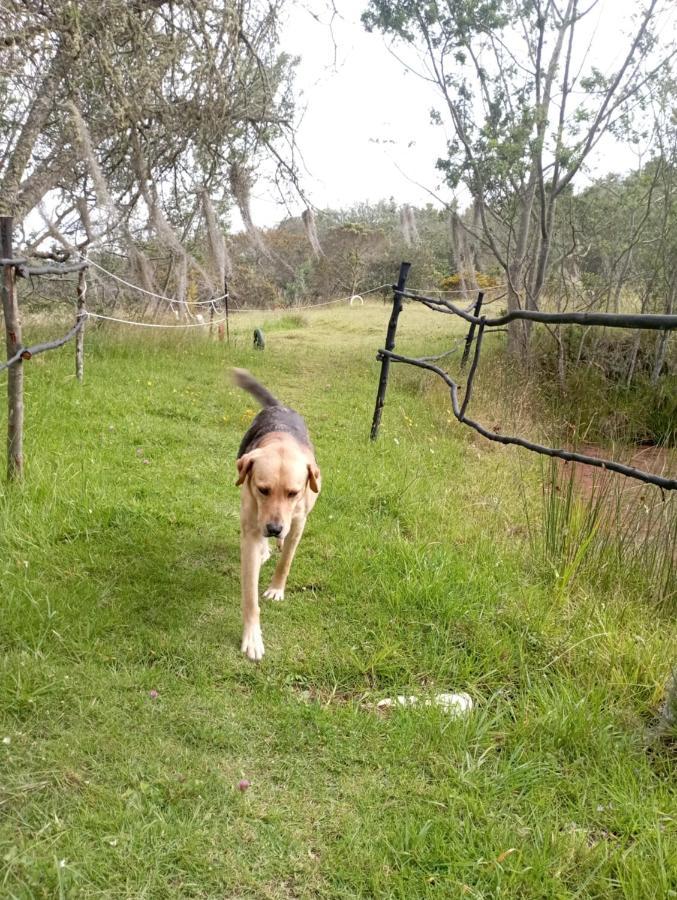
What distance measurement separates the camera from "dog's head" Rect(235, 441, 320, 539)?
2674mm

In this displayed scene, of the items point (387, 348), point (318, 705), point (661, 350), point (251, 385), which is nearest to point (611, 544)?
point (318, 705)

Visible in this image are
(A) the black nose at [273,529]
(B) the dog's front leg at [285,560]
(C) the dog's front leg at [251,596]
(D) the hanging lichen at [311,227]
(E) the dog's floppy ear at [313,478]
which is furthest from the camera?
(D) the hanging lichen at [311,227]

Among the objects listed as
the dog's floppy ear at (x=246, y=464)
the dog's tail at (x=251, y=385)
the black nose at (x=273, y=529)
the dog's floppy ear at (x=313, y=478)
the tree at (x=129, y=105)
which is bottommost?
the black nose at (x=273, y=529)

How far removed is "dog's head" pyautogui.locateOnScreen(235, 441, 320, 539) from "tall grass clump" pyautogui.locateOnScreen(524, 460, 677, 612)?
158cm

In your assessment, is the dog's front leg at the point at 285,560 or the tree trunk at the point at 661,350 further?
the tree trunk at the point at 661,350

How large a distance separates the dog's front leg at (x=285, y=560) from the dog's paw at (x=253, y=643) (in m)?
0.42

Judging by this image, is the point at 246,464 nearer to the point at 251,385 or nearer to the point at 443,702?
the point at 443,702

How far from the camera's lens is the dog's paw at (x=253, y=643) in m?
2.71

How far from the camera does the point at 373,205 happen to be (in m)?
31.7

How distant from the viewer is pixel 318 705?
244 centimetres

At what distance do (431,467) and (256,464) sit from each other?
3004 millimetres

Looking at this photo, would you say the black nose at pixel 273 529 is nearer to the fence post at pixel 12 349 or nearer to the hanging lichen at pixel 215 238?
the fence post at pixel 12 349

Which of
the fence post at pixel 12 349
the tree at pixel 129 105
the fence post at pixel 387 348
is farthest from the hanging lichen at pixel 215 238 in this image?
the fence post at pixel 12 349

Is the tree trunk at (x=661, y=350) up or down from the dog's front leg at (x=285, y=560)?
up
